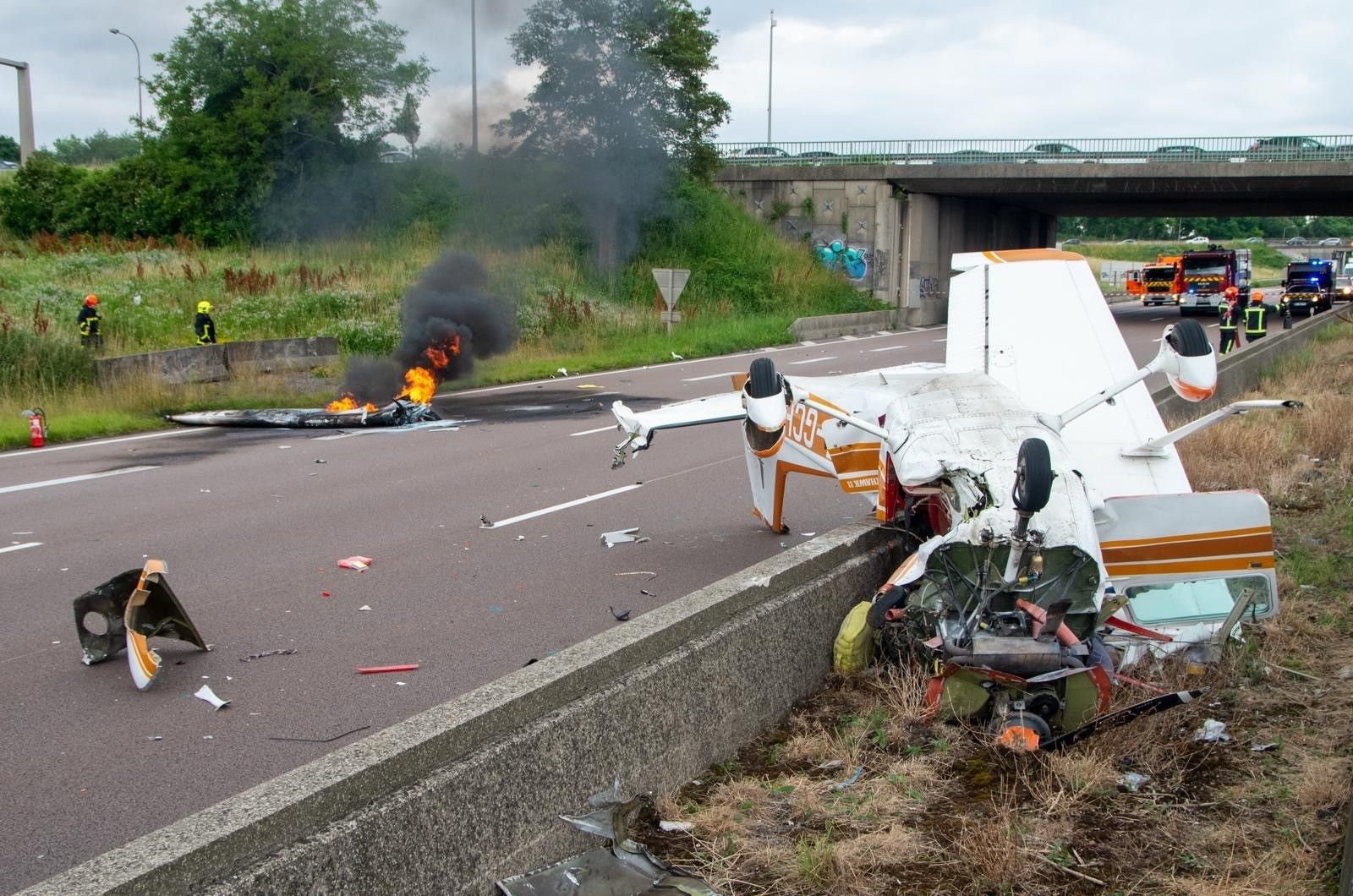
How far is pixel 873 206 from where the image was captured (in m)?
45.3

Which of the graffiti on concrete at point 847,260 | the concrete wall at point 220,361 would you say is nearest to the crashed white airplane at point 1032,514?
the concrete wall at point 220,361

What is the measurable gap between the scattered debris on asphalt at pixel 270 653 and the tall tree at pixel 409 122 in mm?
21341

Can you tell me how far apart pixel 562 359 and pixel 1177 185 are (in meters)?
26.7

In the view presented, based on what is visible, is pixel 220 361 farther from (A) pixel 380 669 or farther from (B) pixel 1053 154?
(B) pixel 1053 154

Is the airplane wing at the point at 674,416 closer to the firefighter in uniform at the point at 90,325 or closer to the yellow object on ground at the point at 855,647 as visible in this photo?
the yellow object on ground at the point at 855,647

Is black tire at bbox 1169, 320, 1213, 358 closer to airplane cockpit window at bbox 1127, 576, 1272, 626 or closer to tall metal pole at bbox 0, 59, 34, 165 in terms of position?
airplane cockpit window at bbox 1127, 576, 1272, 626

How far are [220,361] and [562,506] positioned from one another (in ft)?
35.6

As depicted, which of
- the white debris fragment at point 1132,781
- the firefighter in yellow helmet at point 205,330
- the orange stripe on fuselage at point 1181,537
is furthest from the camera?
the firefighter in yellow helmet at point 205,330

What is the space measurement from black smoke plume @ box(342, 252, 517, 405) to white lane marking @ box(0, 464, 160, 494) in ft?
16.9

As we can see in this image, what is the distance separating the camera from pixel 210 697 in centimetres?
610

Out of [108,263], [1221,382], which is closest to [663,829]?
[1221,382]

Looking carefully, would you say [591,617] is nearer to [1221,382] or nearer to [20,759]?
[20,759]

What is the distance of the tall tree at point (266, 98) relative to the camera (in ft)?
96.1

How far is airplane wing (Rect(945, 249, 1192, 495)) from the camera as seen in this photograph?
6949 millimetres
